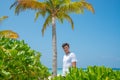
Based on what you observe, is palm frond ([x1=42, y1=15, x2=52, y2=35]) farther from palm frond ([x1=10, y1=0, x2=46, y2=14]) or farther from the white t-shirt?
the white t-shirt

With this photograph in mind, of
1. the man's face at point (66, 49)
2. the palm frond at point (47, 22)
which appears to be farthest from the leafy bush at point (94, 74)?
the palm frond at point (47, 22)

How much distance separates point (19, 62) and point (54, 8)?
1233 inches

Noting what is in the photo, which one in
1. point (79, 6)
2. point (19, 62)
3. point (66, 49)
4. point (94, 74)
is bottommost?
point (94, 74)

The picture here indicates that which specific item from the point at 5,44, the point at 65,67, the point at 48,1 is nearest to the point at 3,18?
the point at 48,1

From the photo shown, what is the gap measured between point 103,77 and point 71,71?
57 centimetres

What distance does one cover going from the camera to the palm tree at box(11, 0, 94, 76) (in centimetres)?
3312

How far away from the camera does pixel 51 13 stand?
1451 inches

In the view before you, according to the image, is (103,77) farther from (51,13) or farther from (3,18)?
(51,13)

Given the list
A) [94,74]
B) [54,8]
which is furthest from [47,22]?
[94,74]

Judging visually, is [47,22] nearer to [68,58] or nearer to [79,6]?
[79,6]

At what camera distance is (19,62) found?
5.45m

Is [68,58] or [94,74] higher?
[68,58]

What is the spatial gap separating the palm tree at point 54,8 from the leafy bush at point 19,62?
26894 mm

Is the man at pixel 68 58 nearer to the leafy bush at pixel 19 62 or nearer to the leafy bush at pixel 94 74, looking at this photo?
the leafy bush at pixel 19 62
